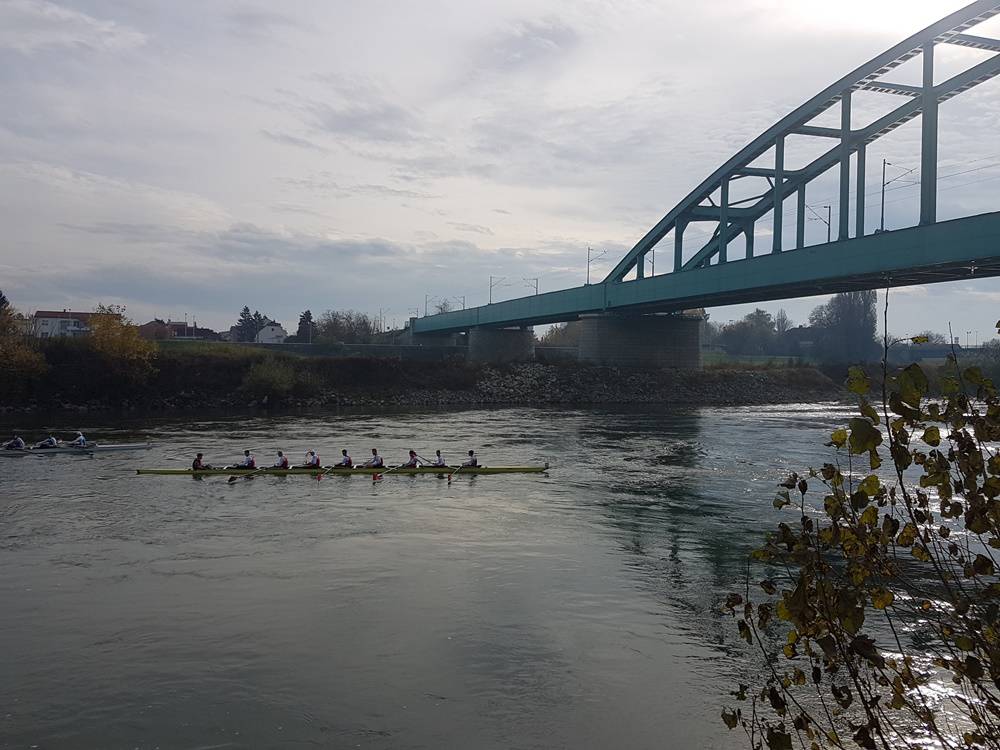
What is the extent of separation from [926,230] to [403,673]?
110ft

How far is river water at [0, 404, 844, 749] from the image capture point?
33.0ft

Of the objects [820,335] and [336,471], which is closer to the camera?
[336,471]

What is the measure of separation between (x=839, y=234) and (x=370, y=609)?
37.8 m

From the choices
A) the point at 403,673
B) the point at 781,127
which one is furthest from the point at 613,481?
the point at 781,127

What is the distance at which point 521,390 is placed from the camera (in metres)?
71.1

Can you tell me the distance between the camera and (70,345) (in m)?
62.0

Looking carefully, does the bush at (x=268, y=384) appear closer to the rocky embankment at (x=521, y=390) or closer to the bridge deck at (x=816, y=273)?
the rocky embankment at (x=521, y=390)

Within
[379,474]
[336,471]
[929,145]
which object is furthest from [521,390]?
[379,474]

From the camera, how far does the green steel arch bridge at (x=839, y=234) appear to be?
3619 centimetres

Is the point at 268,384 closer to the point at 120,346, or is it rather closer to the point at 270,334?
the point at 120,346

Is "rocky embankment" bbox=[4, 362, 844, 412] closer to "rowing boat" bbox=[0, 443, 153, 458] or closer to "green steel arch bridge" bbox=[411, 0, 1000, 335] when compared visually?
"green steel arch bridge" bbox=[411, 0, 1000, 335]

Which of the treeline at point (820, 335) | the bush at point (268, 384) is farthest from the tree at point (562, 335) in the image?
the bush at point (268, 384)

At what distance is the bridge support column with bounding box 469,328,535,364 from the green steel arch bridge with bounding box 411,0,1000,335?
1581cm

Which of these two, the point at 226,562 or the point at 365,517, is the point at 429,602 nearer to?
the point at 226,562
